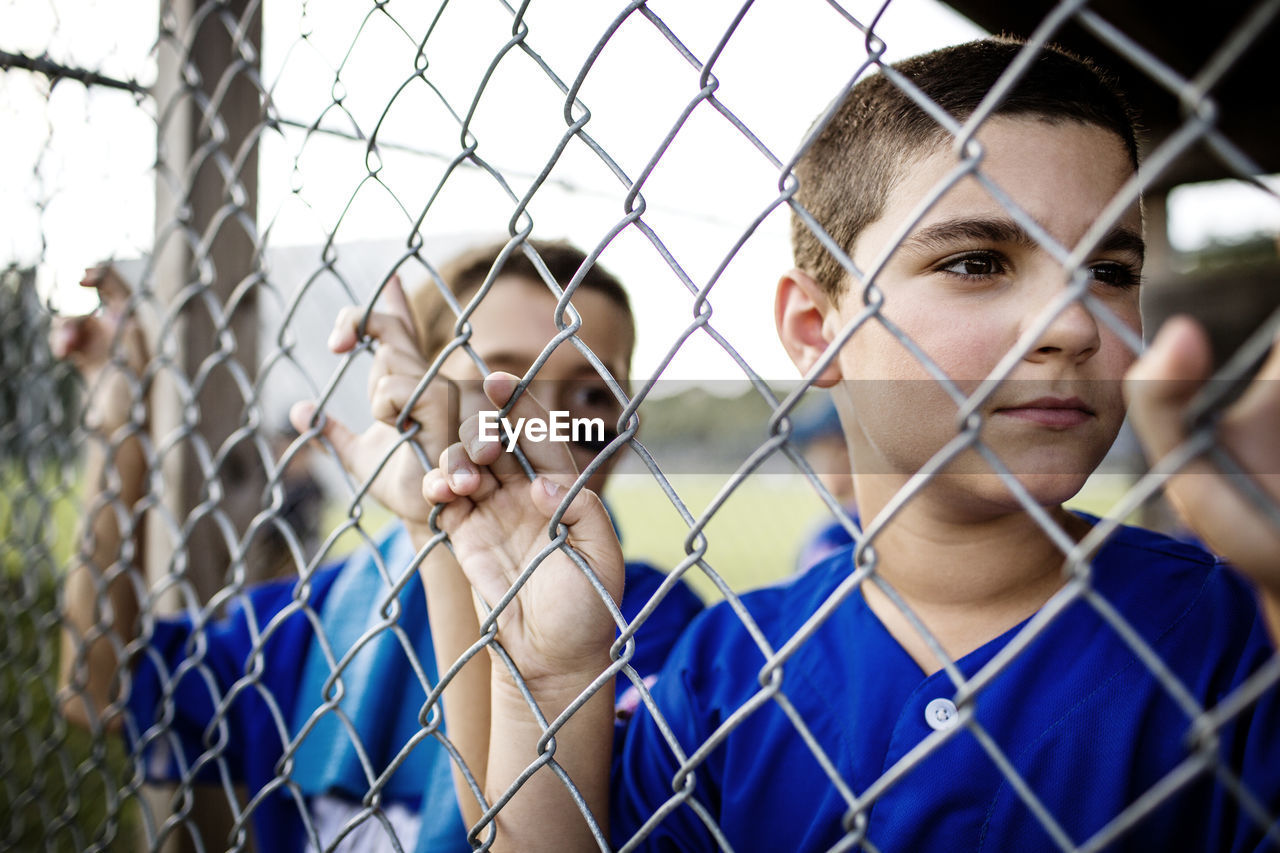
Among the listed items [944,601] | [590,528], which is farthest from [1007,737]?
[590,528]

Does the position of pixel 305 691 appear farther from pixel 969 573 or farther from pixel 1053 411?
pixel 1053 411

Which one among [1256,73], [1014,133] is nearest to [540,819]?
[1014,133]

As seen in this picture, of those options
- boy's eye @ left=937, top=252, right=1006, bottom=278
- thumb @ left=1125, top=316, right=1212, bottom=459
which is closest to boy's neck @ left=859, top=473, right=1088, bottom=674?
boy's eye @ left=937, top=252, right=1006, bottom=278

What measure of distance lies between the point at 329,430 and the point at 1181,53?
3.27 m

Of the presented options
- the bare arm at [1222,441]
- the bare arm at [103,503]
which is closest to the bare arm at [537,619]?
the bare arm at [1222,441]

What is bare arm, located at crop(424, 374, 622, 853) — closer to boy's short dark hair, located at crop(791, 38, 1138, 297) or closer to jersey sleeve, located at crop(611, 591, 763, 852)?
jersey sleeve, located at crop(611, 591, 763, 852)

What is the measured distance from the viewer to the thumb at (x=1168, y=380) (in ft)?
1.47

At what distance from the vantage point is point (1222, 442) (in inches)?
19.2

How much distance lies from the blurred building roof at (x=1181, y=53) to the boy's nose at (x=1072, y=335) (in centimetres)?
191

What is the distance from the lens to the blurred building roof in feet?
8.48

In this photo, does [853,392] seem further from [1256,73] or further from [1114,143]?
[1256,73]

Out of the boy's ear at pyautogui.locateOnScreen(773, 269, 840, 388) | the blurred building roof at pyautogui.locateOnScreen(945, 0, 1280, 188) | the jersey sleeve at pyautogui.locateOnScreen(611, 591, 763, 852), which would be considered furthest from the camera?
the blurred building roof at pyautogui.locateOnScreen(945, 0, 1280, 188)

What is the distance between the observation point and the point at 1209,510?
0.53m
